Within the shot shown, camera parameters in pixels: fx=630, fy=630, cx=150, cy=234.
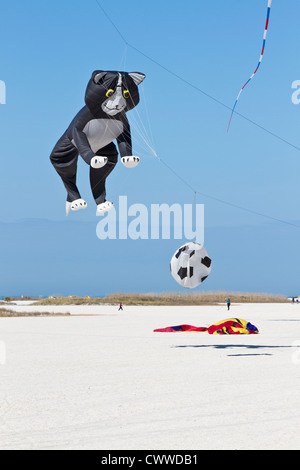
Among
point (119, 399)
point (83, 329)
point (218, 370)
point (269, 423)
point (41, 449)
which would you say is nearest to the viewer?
point (41, 449)

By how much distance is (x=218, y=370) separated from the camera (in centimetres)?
1562

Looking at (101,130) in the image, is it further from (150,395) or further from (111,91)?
(150,395)

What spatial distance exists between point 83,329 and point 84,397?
18585mm

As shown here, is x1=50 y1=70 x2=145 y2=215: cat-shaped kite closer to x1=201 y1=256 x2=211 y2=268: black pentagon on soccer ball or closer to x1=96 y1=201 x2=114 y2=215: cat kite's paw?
x1=96 y1=201 x2=114 y2=215: cat kite's paw

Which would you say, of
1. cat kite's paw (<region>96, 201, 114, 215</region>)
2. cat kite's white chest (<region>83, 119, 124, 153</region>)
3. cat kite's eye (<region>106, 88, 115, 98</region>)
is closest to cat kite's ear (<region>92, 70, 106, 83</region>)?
cat kite's eye (<region>106, 88, 115, 98</region>)

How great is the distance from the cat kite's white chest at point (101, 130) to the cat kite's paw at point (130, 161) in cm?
44

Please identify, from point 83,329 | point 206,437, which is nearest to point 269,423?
point 206,437

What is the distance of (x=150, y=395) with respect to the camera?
12125 mm

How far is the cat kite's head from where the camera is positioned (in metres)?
10.4

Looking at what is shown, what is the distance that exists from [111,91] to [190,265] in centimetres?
420

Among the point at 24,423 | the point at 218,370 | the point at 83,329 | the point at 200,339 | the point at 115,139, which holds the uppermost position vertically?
the point at 83,329

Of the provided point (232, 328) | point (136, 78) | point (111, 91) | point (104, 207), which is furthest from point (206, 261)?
point (232, 328)
